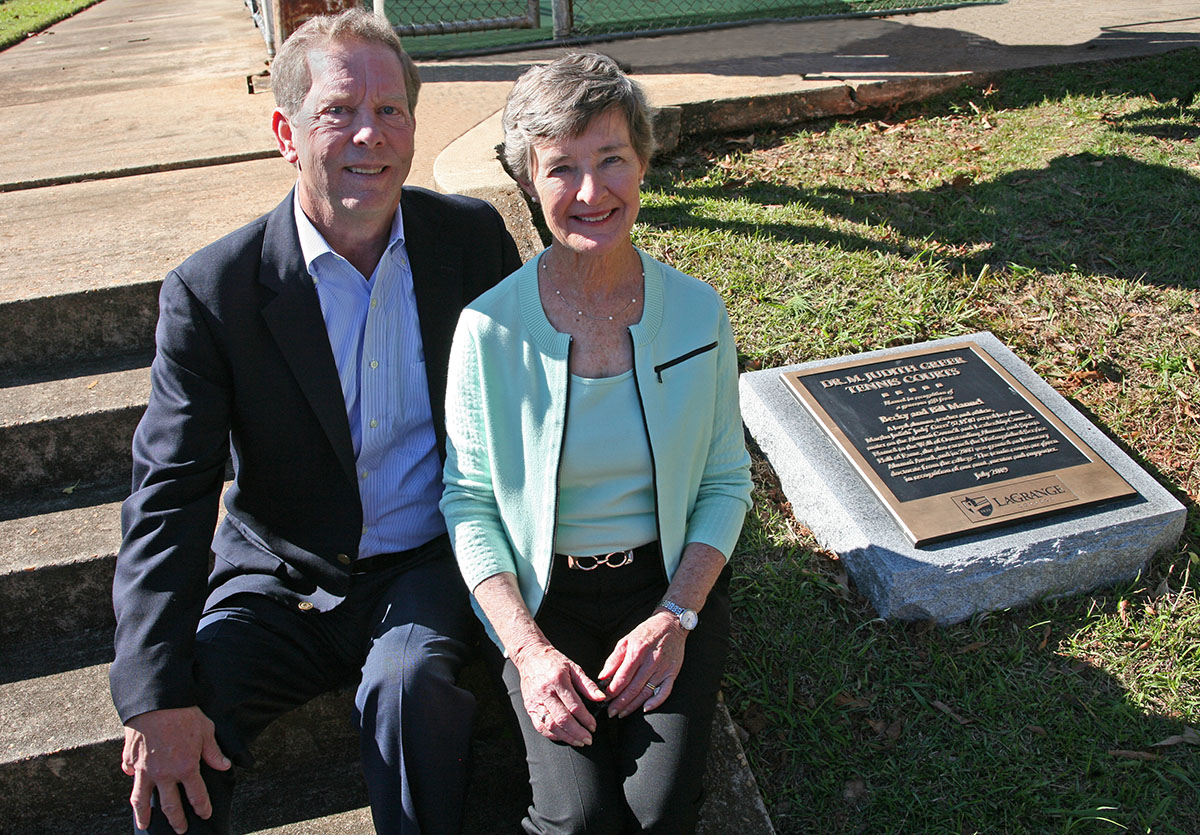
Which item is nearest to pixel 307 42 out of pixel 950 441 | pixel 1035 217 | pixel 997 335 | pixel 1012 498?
pixel 950 441

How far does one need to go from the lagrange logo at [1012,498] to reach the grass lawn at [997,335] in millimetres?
330

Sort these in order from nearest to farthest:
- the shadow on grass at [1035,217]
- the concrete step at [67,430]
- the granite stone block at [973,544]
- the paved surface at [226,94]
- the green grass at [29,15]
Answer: the granite stone block at [973,544] < the concrete step at [67,430] < the paved surface at [226,94] < the shadow on grass at [1035,217] < the green grass at [29,15]

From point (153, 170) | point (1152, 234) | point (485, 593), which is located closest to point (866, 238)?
point (1152, 234)

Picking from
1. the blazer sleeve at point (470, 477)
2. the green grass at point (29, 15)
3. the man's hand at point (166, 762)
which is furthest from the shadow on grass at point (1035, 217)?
the green grass at point (29, 15)

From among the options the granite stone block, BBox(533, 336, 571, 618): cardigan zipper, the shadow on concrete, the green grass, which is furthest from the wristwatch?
the green grass

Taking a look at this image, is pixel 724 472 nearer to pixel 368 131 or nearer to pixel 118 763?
pixel 368 131

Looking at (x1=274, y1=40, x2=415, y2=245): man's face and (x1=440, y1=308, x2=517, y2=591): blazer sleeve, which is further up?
(x1=274, y1=40, x2=415, y2=245): man's face

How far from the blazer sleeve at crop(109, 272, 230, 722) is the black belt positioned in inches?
14.3

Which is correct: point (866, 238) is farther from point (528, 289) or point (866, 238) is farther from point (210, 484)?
point (210, 484)

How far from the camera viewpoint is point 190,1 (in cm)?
1320

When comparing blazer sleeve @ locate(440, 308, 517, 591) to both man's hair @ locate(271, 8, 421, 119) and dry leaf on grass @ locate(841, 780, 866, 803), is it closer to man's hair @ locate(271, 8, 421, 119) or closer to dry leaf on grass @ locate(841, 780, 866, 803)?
man's hair @ locate(271, 8, 421, 119)

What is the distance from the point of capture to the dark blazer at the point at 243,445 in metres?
1.96

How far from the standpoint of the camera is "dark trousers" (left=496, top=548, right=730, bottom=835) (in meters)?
1.86

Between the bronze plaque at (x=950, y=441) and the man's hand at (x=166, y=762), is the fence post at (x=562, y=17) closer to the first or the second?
A: the bronze plaque at (x=950, y=441)
